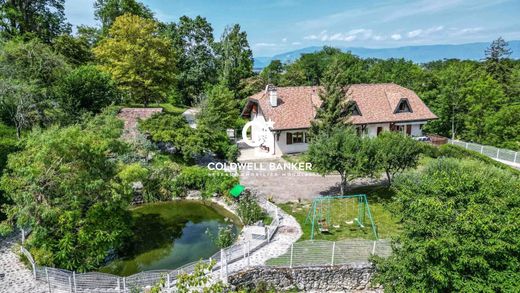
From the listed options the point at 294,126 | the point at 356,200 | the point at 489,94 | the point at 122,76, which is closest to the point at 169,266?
the point at 356,200

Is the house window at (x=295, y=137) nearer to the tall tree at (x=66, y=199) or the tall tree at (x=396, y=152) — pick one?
the tall tree at (x=396, y=152)

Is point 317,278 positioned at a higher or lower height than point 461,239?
lower

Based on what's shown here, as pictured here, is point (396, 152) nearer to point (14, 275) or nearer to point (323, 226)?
point (323, 226)

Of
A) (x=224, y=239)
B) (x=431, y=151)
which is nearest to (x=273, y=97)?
(x=431, y=151)

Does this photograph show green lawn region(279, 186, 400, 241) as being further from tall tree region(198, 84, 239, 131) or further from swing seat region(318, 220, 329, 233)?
tall tree region(198, 84, 239, 131)

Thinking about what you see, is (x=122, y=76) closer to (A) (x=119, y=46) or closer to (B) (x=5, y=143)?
(A) (x=119, y=46)

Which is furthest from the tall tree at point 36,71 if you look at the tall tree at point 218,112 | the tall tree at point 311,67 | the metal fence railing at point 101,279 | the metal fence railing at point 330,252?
the tall tree at point 311,67

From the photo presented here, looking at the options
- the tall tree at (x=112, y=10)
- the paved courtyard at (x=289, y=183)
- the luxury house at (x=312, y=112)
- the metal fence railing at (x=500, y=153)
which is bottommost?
the paved courtyard at (x=289, y=183)
